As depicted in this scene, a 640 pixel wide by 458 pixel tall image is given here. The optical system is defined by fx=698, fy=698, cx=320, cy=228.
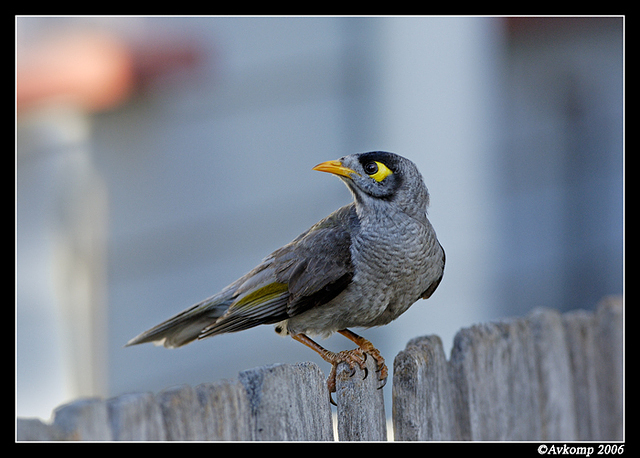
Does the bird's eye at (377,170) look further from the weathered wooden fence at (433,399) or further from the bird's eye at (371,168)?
the weathered wooden fence at (433,399)

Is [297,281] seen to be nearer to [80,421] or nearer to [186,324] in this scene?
[186,324]

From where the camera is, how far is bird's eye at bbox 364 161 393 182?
113 inches

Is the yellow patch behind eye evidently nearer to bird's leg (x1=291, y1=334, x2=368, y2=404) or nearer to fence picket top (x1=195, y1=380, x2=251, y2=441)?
bird's leg (x1=291, y1=334, x2=368, y2=404)

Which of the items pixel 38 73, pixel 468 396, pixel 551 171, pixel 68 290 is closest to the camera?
pixel 468 396

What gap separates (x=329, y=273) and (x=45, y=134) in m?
2.89

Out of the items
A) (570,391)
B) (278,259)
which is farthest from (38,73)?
(570,391)

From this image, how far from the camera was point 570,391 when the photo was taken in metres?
2.94

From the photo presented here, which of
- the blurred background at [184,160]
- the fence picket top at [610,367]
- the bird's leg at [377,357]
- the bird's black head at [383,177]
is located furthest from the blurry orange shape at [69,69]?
the fence picket top at [610,367]

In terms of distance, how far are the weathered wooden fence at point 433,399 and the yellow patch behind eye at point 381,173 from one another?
0.69 metres

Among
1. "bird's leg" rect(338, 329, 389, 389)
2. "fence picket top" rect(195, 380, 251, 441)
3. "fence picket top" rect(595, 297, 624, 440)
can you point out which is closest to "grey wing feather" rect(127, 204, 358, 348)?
"bird's leg" rect(338, 329, 389, 389)

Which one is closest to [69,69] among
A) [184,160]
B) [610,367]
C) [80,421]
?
[184,160]

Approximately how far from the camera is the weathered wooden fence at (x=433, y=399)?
1.87 meters

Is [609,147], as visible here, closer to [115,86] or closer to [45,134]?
[115,86]

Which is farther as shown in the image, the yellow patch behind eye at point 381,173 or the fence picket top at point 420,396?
the yellow patch behind eye at point 381,173
